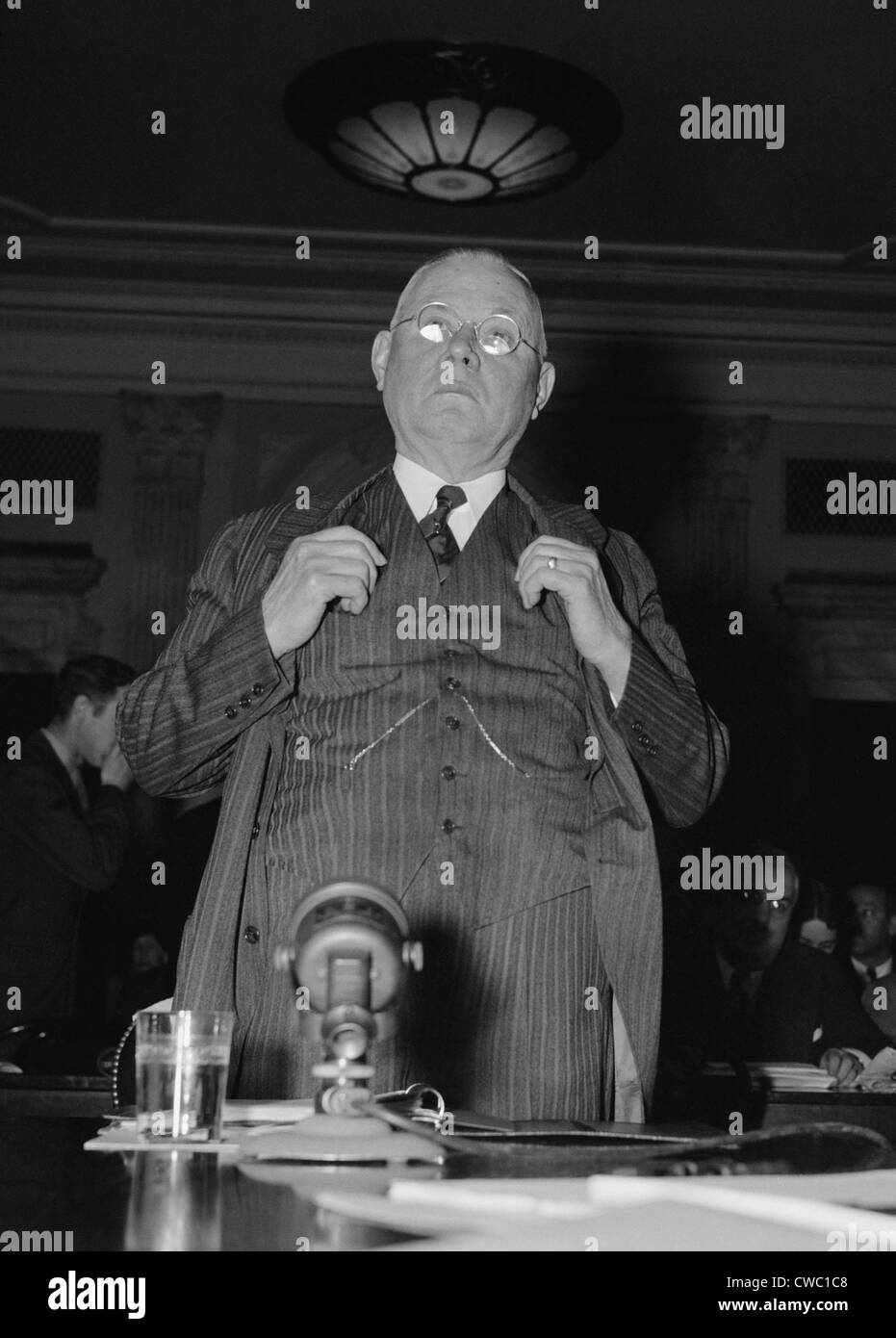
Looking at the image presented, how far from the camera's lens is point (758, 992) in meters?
6.66

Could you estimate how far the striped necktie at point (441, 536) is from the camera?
6.03 feet

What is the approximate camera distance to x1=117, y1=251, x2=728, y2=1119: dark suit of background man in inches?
65.5

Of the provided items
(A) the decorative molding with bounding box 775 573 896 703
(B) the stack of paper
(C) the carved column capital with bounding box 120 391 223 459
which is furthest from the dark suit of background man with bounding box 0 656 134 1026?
(A) the decorative molding with bounding box 775 573 896 703

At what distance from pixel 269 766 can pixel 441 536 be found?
1.03 feet

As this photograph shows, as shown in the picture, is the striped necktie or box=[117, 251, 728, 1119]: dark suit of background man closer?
box=[117, 251, 728, 1119]: dark suit of background man

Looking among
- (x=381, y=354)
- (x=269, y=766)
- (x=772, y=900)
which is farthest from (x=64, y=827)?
(x=269, y=766)

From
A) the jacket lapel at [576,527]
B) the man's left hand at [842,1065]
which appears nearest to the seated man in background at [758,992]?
the man's left hand at [842,1065]

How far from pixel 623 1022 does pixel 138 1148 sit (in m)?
0.73

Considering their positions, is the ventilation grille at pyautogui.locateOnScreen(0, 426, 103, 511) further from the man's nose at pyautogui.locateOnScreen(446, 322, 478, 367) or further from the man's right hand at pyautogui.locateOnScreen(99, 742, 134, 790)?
the man's nose at pyautogui.locateOnScreen(446, 322, 478, 367)

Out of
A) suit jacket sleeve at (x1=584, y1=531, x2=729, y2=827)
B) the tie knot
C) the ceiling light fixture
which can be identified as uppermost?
the ceiling light fixture

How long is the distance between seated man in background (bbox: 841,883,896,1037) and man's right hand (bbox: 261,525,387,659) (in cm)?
579

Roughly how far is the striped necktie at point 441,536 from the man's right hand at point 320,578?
0.22 meters

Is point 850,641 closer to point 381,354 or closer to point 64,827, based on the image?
point 64,827

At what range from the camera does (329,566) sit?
157cm
